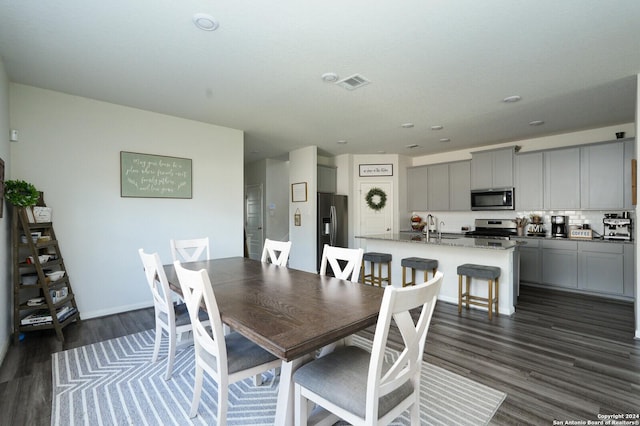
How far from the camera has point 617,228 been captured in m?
4.43

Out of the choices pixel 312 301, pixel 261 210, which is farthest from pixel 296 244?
pixel 312 301

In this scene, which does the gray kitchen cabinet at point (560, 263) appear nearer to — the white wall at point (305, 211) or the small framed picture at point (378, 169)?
the small framed picture at point (378, 169)

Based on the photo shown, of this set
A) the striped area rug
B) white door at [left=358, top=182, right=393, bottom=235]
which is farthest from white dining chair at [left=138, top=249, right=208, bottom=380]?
white door at [left=358, top=182, right=393, bottom=235]

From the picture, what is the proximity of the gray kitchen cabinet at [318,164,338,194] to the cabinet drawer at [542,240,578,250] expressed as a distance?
3.80m

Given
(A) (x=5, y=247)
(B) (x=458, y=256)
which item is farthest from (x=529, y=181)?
(A) (x=5, y=247)

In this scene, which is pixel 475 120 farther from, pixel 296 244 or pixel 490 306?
pixel 296 244

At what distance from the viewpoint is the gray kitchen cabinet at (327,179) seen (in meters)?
6.20

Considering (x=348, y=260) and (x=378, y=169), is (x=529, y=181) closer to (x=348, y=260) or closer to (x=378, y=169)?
(x=378, y=169)

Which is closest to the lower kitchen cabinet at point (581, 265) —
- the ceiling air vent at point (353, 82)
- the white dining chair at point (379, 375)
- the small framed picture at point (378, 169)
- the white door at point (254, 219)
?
the small framed picture at point (378, 169)

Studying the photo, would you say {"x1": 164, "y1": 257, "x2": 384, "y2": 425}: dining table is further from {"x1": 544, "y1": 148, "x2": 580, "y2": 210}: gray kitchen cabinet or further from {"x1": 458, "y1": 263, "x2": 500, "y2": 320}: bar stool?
{"x1": 544, "y1": 148, "x2": 580, "y2": 210}: gray kitchen cabinet

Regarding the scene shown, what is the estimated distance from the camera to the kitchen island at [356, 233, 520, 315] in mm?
3545

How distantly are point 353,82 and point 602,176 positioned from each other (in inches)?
164

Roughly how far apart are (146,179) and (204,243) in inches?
50.9

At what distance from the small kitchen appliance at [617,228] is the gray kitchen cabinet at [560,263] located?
472 millimetres
